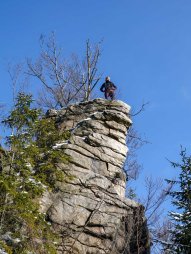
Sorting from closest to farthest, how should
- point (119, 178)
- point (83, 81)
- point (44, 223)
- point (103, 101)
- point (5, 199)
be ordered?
1. point (5, 199)
2. point (44, 223)
3. point (119, 178)
4. point (103, 101)
5. point (83, 81)

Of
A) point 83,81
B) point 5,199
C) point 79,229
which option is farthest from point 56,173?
point 83,81

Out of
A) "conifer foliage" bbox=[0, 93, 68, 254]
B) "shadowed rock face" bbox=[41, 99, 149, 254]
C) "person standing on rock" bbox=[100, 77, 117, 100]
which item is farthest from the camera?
"person standing on rock" bbox=[100, 77, 117, 100]

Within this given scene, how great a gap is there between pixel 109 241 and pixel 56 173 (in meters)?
2.55

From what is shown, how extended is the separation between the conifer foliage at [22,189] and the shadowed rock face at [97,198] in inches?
22.6

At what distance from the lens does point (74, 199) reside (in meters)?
11.4

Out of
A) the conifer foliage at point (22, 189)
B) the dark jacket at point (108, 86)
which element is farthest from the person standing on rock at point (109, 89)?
the conifer foliage at point (22, 189)

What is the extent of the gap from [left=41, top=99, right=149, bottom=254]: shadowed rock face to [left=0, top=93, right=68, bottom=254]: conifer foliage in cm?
57

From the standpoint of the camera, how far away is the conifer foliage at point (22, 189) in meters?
9.27

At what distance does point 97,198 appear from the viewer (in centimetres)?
1173

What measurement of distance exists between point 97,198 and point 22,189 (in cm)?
273

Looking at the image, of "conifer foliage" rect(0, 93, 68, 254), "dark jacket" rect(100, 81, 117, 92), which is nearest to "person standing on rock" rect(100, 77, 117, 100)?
"dark jacket" rect(100, 81, 117, 92)

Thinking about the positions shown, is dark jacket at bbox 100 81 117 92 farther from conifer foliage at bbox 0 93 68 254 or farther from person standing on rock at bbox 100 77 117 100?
conifer foliage at bbox 0 93 68 254

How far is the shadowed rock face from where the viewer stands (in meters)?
10.9

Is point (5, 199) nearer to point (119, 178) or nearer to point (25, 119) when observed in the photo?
point (25, 119)
